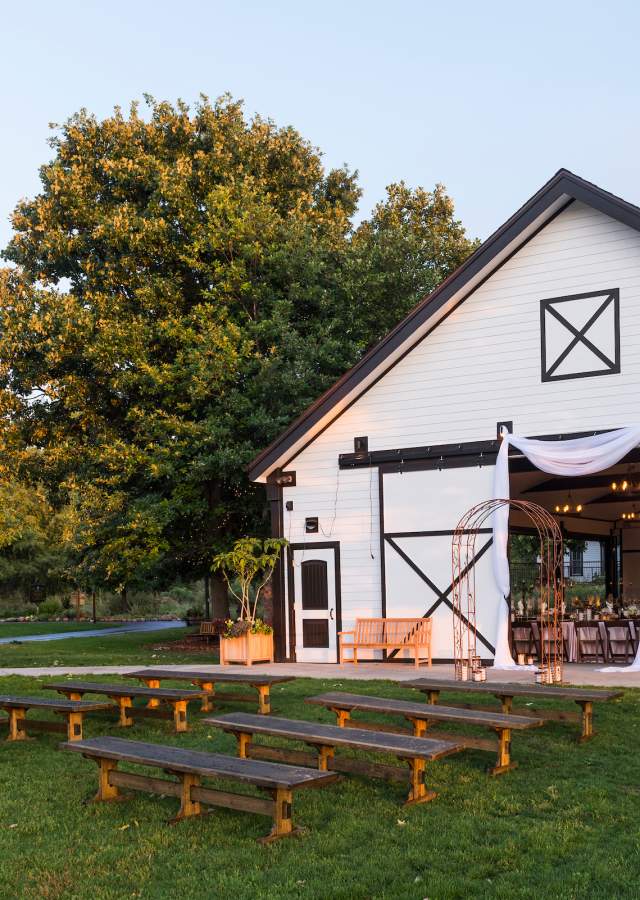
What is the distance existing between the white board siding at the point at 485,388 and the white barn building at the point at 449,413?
0.07 feet

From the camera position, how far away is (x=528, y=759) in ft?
27.7

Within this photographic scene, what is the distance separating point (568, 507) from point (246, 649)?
27.4 feet

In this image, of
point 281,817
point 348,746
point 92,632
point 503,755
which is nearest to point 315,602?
point 503,755

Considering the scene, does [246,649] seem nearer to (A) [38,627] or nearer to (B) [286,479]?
(B) [286,479]

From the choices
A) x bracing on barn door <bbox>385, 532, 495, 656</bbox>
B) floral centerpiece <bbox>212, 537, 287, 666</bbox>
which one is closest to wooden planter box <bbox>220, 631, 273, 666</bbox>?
floral centerpiece <bbox>212, 537, 287, 666</bbox>

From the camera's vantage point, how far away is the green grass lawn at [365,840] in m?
5.44

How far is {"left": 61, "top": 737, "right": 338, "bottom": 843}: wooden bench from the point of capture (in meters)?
6.25

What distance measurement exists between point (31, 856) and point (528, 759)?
13.9 ft

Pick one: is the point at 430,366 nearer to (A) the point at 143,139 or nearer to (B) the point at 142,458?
(B) the point at 142,458

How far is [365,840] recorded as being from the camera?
625 cm

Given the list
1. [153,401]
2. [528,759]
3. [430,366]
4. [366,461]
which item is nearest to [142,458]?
[153,401]

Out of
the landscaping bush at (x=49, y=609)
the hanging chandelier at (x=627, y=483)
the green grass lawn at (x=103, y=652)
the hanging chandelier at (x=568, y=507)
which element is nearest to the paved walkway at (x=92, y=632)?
the green grass lawn at (x=103, y=652)

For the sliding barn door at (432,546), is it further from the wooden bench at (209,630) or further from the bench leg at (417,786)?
the bench leg at (417,786)

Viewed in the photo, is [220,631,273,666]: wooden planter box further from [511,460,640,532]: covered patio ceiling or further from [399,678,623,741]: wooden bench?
[399,678,623,741]: wooden bench
